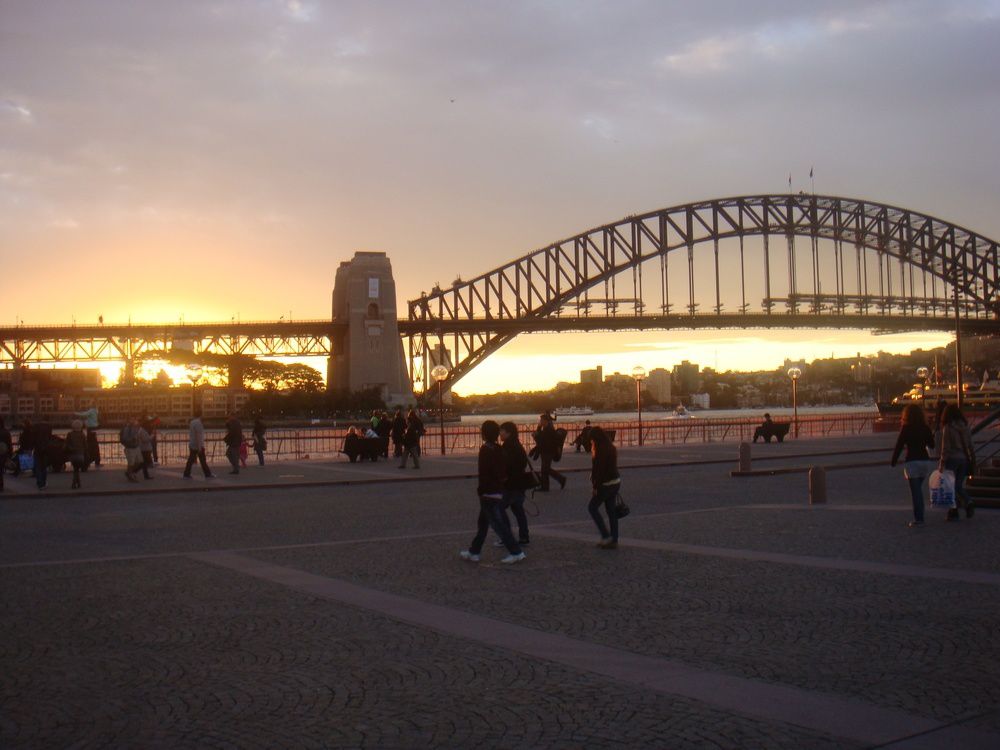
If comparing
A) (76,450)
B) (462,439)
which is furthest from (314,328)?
(76,450)

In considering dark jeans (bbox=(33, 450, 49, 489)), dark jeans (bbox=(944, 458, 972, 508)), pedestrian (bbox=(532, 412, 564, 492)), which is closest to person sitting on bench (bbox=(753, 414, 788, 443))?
pedestrian (bbox=(532, 412, 564, 492))

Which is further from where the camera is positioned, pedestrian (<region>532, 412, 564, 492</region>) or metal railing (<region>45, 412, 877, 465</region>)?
metal railing (<region>45, 412, 877, 465</region>)

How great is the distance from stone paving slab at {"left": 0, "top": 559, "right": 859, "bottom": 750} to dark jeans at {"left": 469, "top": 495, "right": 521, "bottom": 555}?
2.80 m

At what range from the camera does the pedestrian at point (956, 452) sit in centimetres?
1462

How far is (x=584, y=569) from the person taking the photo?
10945 millimetres

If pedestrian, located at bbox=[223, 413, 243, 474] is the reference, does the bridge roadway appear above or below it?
above

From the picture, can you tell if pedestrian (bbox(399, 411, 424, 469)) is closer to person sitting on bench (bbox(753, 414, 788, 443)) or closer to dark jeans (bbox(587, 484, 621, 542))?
dark jeans (bbox(587, 484, 621, 542))

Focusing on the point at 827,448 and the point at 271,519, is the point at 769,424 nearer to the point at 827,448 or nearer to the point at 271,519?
the point at 827,448

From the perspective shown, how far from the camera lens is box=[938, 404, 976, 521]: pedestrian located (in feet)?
48.0

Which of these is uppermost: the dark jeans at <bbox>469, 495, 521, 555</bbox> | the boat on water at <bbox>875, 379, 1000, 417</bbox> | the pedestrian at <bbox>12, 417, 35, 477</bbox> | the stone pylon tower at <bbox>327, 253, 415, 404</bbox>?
the stone pylon tower at <bbox>327, 253, 415, 404</bbox>

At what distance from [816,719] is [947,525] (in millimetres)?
9684

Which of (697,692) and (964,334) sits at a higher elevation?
(964,334)

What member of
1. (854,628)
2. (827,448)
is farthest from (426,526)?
(827,448)

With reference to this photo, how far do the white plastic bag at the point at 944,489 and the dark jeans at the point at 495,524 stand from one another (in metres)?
6.48
